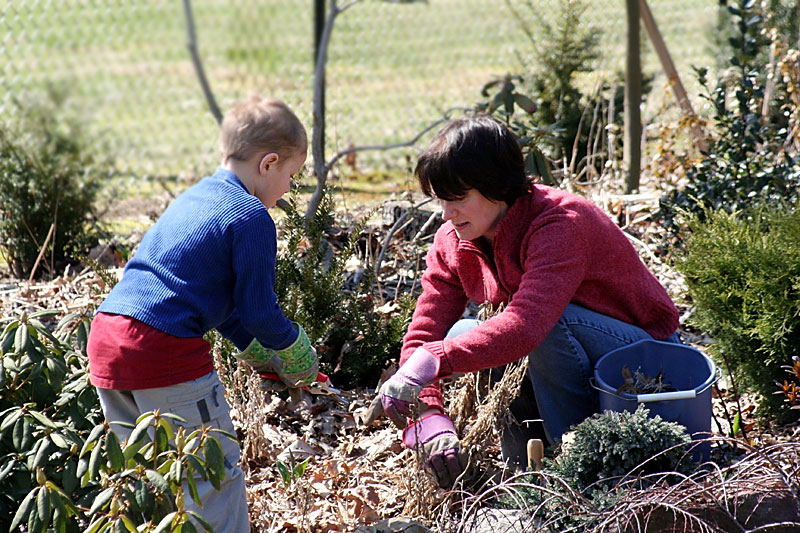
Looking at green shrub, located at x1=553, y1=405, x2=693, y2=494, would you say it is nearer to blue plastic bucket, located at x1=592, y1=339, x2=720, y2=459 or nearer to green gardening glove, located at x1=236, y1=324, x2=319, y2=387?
blue plastic bucket, located at x1=592, y1=339, x2=720, y2=459

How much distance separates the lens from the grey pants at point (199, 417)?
2309 mm

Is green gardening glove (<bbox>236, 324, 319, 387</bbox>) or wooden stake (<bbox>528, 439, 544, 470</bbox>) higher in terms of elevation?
green gardening glove (<bbox>236, 324, 319, 387</bbox>)

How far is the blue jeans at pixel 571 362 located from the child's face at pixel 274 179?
Answer: 2.99 feet

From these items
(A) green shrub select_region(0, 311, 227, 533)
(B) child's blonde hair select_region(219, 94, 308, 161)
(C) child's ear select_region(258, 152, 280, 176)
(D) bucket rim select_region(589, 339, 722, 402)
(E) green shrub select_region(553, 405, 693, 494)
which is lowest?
(E) green shrub select_region(553, 405, 693, 494)

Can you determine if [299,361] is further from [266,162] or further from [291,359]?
[266,162]

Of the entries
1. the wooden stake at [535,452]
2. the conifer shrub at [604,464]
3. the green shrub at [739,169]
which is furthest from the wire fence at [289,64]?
the conifer shrub at [604,464]

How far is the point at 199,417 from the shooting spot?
2355 millimetres

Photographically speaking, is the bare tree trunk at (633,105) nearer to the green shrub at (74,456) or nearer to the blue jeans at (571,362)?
the blue jeans at (571,362)

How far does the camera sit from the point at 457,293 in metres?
2.79

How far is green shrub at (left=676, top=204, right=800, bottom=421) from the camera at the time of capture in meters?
2.72

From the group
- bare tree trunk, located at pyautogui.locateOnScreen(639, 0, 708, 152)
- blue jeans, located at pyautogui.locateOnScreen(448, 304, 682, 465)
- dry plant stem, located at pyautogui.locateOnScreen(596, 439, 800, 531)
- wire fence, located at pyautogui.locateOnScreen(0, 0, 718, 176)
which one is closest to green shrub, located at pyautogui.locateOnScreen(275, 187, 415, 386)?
blue jeans, located at pyautogui.locateOnScreen(448, 304, 682, 465)

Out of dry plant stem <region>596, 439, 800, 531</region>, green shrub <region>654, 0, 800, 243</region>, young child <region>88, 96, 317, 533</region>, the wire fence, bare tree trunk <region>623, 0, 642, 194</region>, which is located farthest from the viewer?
the wire fence

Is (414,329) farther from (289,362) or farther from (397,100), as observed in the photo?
(397,100)

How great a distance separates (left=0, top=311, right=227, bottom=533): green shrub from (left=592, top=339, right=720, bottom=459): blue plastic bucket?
1156 mm
